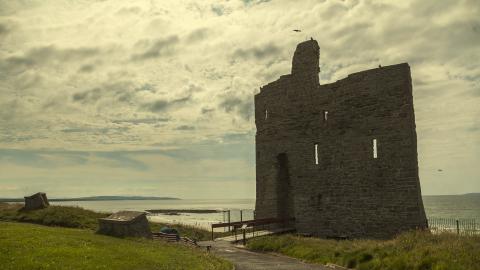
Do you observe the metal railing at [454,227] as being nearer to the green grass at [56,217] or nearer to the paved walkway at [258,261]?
the paved walkway at [258,261]

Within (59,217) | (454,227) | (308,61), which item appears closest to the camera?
(308,61)

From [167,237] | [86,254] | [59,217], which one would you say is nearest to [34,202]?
[59,217]

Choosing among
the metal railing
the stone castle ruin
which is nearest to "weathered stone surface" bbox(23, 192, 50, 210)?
the stone castle ruin

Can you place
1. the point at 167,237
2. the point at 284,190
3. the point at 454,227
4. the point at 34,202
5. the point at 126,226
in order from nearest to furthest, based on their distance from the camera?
the point at 126,226 → the point at 167,237 → the point at 284,190 → the point at 34,202 → the point at 454,227

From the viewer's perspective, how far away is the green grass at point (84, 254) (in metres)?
12.2

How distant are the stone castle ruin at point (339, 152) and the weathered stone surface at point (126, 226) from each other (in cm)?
1089

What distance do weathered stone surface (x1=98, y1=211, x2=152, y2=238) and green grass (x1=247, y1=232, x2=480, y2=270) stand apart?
257 inches

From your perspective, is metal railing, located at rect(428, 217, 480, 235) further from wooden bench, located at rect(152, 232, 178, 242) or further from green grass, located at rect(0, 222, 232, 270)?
wooden bench, located at rect(152, 232, 178, 242)

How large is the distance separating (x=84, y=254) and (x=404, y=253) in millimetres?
10421

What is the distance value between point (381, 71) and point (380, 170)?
5.45 metres

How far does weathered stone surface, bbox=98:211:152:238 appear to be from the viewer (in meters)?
19.7

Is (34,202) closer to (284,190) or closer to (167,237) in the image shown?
(167,237)

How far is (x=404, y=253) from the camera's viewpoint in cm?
1455

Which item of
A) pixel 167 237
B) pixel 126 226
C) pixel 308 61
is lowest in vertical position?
pixel 167 237
